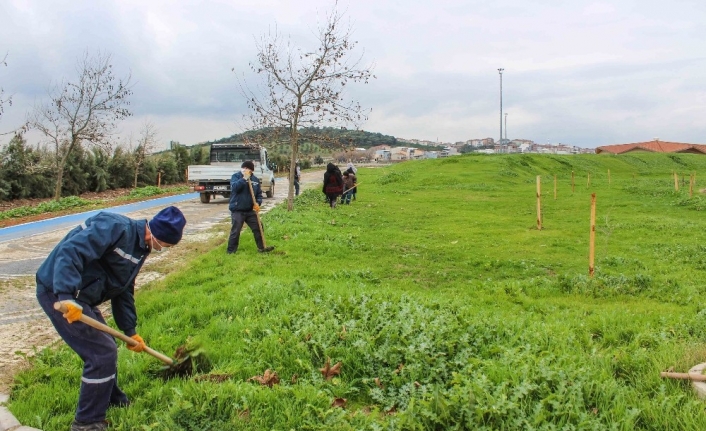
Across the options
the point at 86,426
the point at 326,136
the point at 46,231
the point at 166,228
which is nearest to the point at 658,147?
the point at 326,136

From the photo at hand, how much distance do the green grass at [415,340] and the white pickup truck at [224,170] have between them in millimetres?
11015

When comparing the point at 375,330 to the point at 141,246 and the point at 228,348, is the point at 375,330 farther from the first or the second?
the point at 141,246

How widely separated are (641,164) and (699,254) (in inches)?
2171

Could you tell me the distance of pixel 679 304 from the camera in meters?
6.52

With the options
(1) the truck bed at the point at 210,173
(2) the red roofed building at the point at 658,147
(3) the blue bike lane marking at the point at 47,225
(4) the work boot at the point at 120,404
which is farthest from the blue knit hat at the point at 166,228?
(2) the red roofed building at the point at 658,147

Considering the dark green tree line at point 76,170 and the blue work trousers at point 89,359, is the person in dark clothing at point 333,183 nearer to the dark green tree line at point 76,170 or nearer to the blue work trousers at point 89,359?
the dark green tree line at point 76,170

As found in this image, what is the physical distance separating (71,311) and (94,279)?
444 millimetres

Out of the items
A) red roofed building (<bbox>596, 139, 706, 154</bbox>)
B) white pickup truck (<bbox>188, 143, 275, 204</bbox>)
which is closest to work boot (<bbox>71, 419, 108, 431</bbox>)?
white pickup truck (<bbox>188, 143, 275, 204</bbox>)

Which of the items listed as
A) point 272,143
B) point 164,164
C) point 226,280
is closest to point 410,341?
point 226,280

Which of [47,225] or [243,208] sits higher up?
[243,208]

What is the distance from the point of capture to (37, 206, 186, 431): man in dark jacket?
344 centimetres

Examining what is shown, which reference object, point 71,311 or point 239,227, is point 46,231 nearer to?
point 239,227

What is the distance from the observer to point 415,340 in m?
4.66

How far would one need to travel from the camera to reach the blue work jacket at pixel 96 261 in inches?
134
